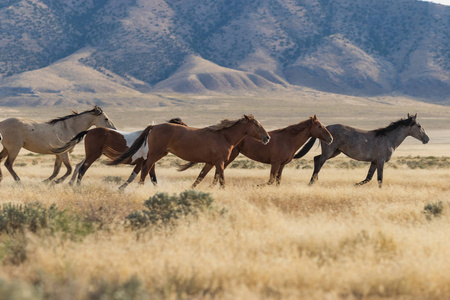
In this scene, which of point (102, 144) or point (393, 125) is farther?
point (393, 125)

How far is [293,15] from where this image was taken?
187 m

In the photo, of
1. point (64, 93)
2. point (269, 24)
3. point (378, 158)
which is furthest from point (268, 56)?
point (378, 158)

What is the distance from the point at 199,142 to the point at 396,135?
19.1 ft

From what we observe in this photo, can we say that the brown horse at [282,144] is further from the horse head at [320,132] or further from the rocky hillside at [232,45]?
the rocky hillside at [232,45]

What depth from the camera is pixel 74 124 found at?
637 inches

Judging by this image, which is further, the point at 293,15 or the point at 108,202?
the point at 293,15

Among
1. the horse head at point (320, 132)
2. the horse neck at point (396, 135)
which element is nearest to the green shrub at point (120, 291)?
the horse head at point (320, 132)

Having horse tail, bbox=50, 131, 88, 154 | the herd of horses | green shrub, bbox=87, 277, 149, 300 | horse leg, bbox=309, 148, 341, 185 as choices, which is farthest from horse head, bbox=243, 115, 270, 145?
green shrub, bbox=87, 277, 149, 300

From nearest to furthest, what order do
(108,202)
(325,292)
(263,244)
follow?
(325,292)
(263,244)
(108,202)

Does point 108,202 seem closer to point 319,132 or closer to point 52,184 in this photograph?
point 52,184

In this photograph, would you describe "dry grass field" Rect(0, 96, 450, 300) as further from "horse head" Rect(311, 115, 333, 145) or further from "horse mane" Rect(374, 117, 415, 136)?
"horse mane" Rect(374, 117, 415, 136)

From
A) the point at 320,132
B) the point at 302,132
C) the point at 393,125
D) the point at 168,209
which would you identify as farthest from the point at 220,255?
the point at 393,125

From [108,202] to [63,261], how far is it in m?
4.72

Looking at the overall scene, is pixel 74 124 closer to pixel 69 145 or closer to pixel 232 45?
pixel 69 145
